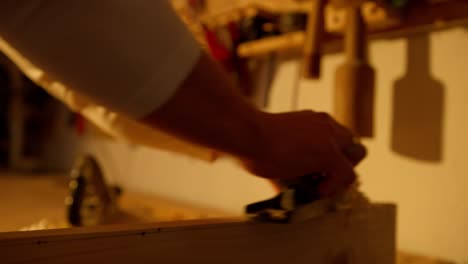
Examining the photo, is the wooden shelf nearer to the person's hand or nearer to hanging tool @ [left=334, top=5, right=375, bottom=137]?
hanging tool @ [left=334, top=5, right=375, bottom=137]

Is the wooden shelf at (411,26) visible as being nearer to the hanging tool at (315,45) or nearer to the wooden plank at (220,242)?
the hanging tool at (315,45)

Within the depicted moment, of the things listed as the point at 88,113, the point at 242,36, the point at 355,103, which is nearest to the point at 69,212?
the point at 88,113

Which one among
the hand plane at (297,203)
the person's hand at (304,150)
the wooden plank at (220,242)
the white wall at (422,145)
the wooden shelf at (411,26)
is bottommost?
the wooden plank at (220,242)

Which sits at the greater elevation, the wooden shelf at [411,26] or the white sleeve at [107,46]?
the wooden shelf at [411,26]

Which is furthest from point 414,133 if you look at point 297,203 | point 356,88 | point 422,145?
point 297,203

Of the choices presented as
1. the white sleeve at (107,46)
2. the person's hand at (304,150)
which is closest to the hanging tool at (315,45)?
the person's hand at (304,150)

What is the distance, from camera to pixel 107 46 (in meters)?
0.22

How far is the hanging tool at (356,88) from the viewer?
1.63 ft

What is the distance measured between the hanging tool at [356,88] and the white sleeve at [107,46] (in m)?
0.31

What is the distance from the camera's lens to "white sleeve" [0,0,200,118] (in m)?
0.21

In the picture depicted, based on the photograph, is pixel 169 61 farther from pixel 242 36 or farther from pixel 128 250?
pixel 242 36

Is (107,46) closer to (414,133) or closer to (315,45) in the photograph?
(315,45)

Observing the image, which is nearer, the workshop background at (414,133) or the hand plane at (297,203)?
the hand plane at (297,203)

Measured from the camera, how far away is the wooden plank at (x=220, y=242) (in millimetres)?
217
